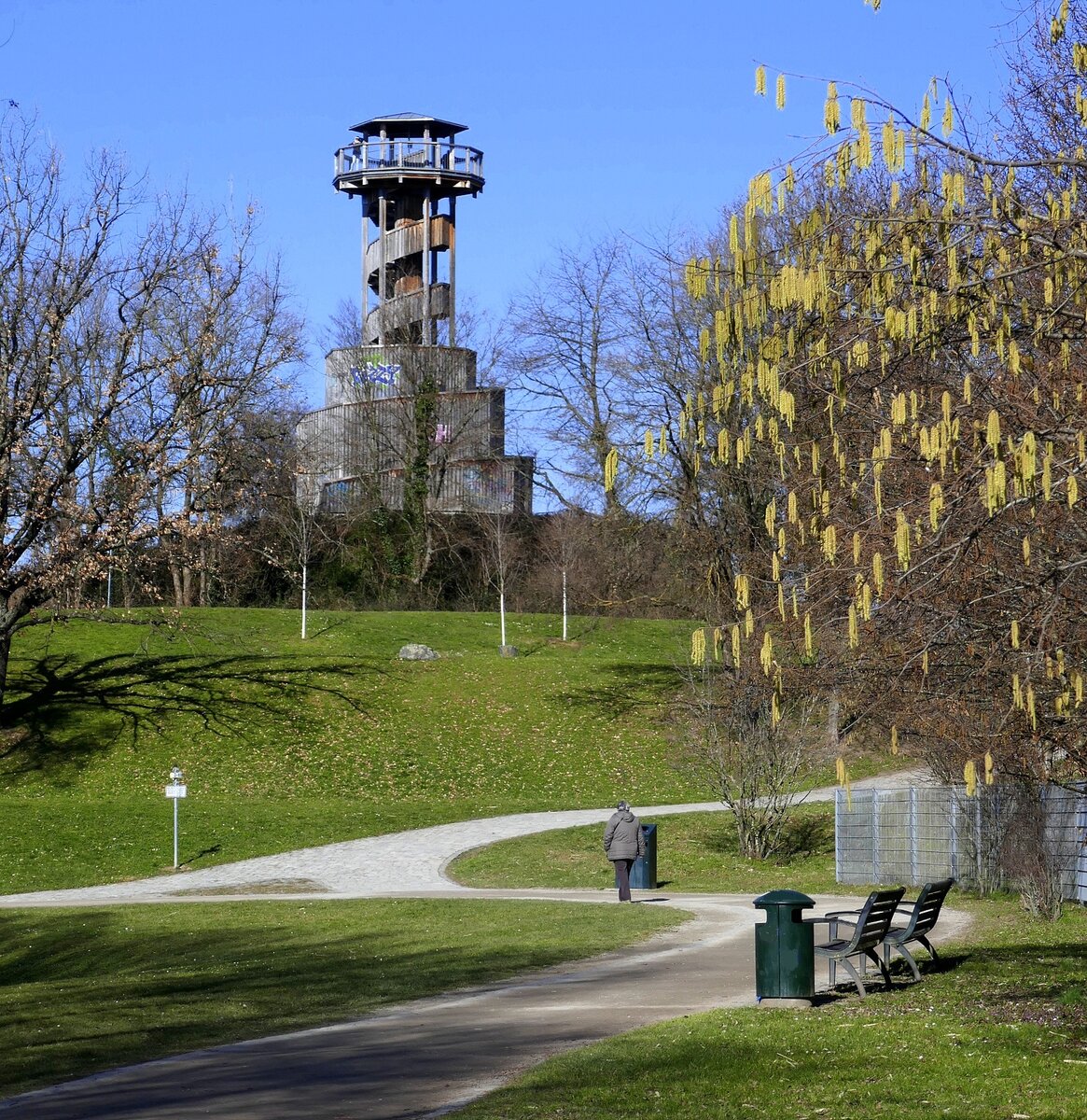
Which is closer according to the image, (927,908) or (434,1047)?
(434,1047)

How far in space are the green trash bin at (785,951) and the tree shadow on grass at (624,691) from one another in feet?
103

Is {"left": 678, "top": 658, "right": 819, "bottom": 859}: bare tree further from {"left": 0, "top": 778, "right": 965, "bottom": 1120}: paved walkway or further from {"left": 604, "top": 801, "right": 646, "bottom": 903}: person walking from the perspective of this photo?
{"left": 0, "top": 778, "right": 965, "bottom": 1120}: paved walkway

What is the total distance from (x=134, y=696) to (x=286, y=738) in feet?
16.5

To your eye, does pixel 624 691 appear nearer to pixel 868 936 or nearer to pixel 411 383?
pixel 411 383

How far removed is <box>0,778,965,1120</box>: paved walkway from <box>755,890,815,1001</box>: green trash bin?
0.50m

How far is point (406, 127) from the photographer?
65.9 m

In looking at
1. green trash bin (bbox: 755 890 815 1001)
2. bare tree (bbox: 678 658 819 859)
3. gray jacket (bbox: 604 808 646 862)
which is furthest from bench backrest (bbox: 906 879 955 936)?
bare tree (bbox: 678 658 819 859)

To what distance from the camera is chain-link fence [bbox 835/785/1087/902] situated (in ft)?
65.6

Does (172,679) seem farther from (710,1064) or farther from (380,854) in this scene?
(710,1064)

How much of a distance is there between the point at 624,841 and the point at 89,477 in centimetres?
1982

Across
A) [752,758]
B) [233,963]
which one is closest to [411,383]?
[752,758]

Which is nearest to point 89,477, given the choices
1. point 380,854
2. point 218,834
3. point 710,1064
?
point 218,834

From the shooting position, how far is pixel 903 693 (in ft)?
63.0

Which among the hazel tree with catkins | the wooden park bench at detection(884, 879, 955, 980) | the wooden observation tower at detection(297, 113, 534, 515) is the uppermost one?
the wooden observation tower at detection(297, 113, 534, 515)
